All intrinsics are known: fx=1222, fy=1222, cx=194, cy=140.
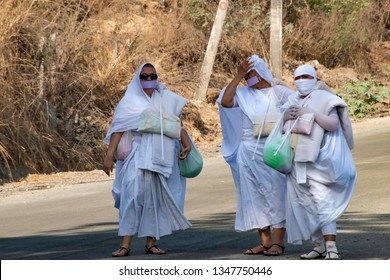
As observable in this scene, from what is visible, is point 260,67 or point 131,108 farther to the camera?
point 131,108

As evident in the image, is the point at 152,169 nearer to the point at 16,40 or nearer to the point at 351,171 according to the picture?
the point at 351,171

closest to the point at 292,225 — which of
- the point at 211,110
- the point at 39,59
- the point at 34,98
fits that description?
the point at 34,98

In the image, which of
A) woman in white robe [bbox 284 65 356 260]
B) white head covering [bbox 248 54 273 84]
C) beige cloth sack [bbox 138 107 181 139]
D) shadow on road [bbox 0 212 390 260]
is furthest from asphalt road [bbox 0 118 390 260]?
white head covering [bbox 248 54 273 84]

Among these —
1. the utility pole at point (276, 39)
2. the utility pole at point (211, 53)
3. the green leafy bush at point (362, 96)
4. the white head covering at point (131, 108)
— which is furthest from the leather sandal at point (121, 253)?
the utility pole at point (276, 39)

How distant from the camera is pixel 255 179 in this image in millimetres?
10789

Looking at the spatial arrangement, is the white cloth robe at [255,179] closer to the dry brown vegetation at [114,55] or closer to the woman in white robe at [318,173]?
the woman in white robe at [318,173]

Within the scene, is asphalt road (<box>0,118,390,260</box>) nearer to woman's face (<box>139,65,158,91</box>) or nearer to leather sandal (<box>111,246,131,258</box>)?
leather sandal (<box>111,246,131,258</box>)

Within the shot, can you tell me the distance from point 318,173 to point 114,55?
55.3 feet

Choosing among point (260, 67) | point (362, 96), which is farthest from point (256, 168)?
point (362, 96)

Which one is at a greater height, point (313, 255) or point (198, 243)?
point (313, 255)

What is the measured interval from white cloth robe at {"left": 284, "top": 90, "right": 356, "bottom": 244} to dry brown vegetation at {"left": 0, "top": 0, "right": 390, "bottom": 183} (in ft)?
34.6

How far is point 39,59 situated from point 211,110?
5921 millimetres

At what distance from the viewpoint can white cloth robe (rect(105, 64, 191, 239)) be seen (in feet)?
35.6

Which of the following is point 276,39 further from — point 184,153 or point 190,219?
point 184,153
